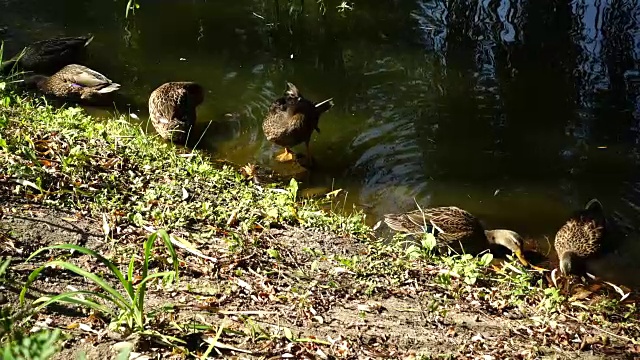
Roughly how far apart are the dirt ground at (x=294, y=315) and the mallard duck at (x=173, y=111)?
10.5 feet

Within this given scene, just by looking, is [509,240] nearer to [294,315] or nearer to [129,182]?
[294,315]

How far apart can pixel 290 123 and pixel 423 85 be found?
2.30 metres

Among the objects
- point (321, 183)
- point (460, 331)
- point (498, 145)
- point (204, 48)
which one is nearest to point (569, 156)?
point (498, 145)

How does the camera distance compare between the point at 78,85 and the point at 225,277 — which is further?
the point at 78,85

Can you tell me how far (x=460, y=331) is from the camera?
4.30 meters

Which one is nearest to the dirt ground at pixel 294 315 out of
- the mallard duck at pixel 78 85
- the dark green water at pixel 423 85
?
the dark green water at pixel 423 85

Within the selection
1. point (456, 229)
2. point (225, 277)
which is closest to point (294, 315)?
point (225, 277)

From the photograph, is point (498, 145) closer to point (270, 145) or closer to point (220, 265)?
point (270, 145)

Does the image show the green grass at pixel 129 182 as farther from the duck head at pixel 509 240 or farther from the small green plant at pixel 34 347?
the small green plant at pixel 34 347

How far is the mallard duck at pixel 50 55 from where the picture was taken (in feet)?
31.3

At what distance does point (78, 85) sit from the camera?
888cm

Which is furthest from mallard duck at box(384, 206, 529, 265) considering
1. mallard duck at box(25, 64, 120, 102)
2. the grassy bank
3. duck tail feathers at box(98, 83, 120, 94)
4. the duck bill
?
mallard duck at box(25, 64, 120, 102)

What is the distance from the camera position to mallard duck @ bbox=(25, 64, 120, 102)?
8805mm

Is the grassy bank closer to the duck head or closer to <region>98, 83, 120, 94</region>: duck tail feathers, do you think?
the duck head
